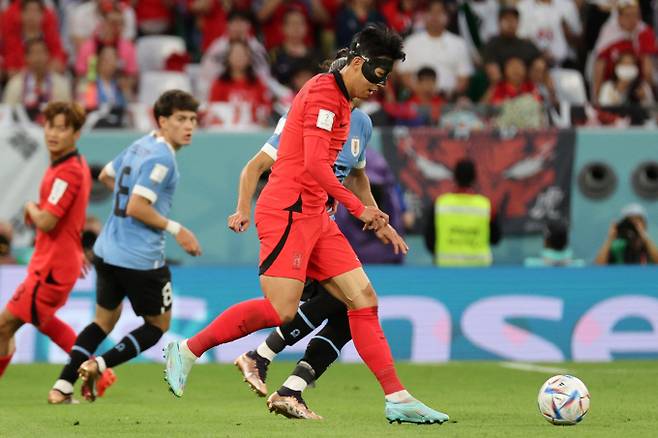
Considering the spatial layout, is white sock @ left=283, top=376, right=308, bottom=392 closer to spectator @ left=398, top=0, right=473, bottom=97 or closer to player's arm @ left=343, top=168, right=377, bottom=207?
player's arm @ left=343, top=168, right=377, bottom=207

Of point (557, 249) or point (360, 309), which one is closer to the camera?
point (360, 309)

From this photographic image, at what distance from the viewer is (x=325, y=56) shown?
17.4 meters

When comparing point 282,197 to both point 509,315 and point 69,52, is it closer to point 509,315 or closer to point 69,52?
point 509,315

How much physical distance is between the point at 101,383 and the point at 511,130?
23.3 ft

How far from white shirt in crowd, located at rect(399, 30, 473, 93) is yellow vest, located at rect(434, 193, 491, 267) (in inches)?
139

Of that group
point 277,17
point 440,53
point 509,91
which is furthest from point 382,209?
point 277,17

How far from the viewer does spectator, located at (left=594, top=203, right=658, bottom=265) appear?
14.9 m

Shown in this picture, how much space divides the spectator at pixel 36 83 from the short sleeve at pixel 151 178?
6.64 m

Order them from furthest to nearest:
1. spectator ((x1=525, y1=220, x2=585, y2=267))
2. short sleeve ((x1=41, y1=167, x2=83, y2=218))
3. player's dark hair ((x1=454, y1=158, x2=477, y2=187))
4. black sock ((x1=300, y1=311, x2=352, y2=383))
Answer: spectator ((x1=525, y1=220, x2=585, y2=267)) → player's dark hair ((x1=454, y1=158, x2=477, y2=187)) → short sleeve ((x1=41, y1=167, x2=83, y2=218)) → black sock ((x1=300, y1=311, x2=352, y2=383))

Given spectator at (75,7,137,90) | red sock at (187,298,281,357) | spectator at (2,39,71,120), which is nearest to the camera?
red sock at (187,298,281,357)

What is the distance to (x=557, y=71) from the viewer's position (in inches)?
709

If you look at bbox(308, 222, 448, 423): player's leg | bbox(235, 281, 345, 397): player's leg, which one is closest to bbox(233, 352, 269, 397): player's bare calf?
bbox(235, 281, 345, 397): player's leg

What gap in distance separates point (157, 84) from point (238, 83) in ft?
3.50

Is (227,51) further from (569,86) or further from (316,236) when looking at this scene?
(316,236)
